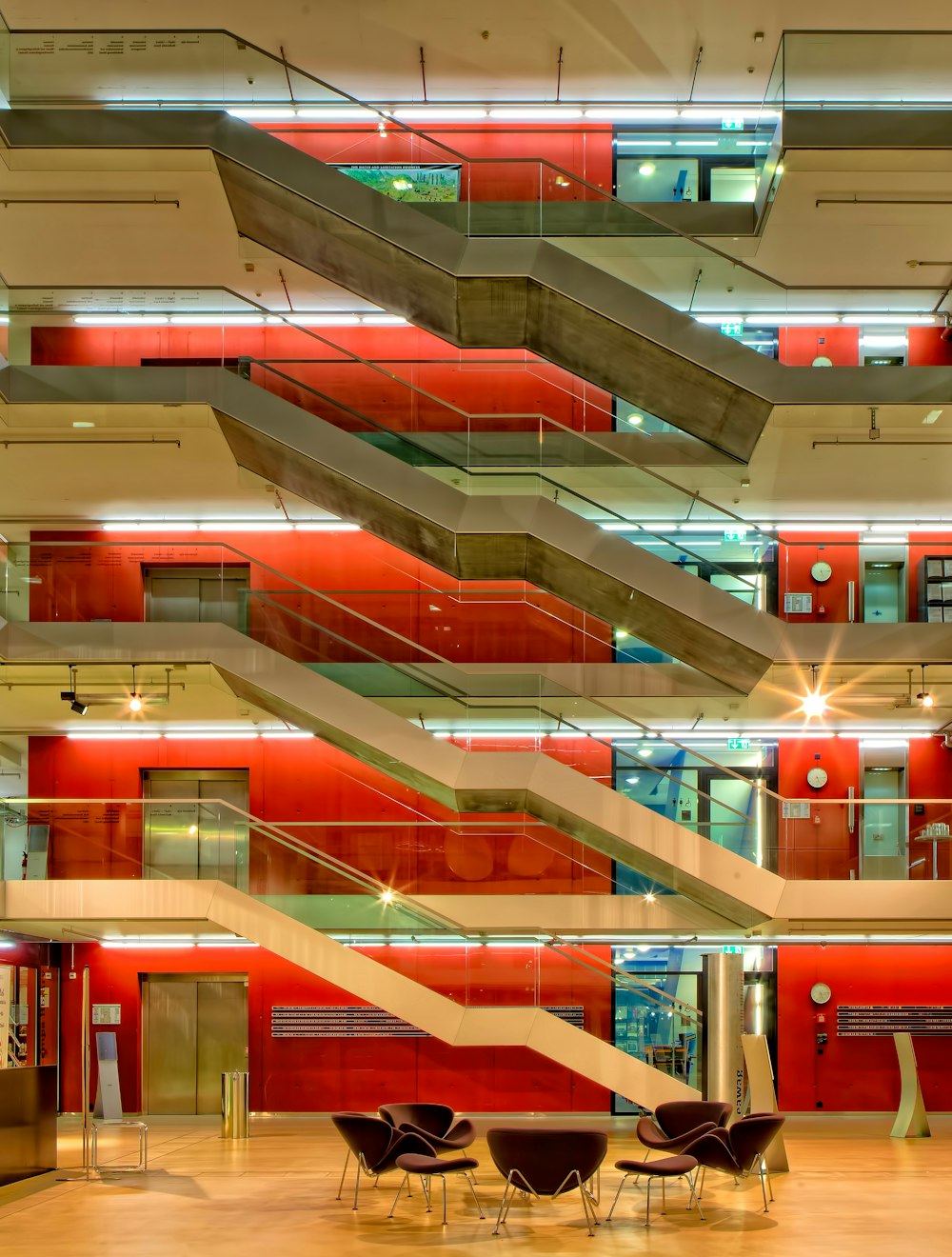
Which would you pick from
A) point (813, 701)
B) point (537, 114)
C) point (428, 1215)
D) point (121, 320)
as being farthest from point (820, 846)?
point (121, 320)

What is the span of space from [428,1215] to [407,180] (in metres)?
9.14

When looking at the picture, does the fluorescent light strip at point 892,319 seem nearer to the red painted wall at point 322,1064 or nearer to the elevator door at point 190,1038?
the red painted wall at point 322,1064

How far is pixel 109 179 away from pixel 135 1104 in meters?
10.7

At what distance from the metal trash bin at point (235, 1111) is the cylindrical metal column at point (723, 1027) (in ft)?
16.5

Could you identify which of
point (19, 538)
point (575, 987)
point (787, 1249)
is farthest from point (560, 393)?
point (787, 1249)

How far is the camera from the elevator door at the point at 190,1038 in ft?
56.4

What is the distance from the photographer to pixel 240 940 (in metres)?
17.0

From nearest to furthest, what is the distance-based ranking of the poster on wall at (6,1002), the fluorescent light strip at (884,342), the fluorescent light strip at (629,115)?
1. the poster on wall at (6,1002)
2. the fluorescent light strip at (629,115)
3. the fluorescent light strip at (884,342)

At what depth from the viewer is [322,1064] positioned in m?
16.8

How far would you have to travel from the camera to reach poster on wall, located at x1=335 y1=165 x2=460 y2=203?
13.4m

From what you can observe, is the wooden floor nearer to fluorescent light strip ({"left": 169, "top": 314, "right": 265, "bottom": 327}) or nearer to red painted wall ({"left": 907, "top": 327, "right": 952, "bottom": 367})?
fluorescent light strip ({"left": 169, "top": 314, "right": 265, "bottom": 327})

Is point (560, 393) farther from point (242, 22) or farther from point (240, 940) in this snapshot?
point (240, 940)

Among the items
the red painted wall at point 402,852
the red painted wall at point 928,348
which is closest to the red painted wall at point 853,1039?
the red painted wall at point 402,852

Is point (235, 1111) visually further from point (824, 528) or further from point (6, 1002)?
point (824, 528)
